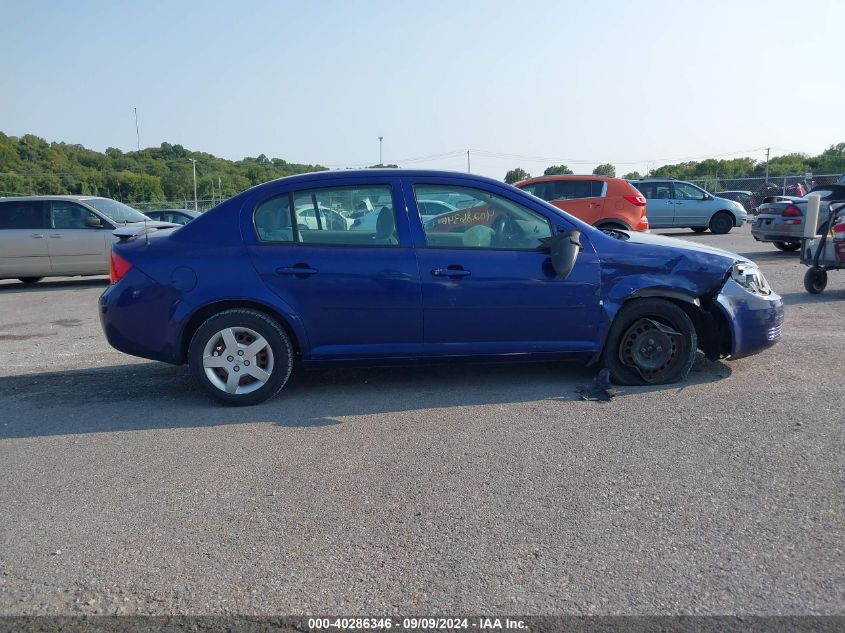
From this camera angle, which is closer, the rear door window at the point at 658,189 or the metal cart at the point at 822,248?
the metal cart at the point at 822,248

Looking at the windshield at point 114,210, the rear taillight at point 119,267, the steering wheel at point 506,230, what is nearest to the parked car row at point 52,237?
the windshield at point 114,210

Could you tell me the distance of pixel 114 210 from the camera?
1431cm

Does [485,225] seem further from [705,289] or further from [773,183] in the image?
[773,183]

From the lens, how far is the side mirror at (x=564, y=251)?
5.61 meters

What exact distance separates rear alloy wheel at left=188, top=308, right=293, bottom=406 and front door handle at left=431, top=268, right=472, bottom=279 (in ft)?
3.90

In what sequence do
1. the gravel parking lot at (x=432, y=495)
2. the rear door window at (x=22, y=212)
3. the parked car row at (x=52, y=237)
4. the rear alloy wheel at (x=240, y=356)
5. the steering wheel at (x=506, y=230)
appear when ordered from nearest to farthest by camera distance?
the gravel parking lot at (x=432, y=495) → the rear alloy wheel at (x=240, y=356) → the steering wheel at (x=506, y=230) → the parked car row at (x=52, y=237) → the rear door window at (x=22, y=212)

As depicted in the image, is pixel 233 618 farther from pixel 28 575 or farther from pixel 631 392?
pixel 631 392

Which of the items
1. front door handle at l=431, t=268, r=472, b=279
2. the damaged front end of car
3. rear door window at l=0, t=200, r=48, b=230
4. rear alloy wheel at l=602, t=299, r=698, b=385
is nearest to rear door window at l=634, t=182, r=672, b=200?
rear door window at l=0, t=200, r=48, b=230

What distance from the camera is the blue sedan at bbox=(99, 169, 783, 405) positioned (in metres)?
5.56

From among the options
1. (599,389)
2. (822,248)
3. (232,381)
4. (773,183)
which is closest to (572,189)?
(822,248)

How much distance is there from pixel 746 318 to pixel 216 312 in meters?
3.97

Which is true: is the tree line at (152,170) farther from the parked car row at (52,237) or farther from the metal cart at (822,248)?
the metal cart at (822,248)

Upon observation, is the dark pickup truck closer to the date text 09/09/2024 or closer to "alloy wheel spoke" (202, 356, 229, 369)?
"alloy wheel spoke" (202, 356, 229, 369)

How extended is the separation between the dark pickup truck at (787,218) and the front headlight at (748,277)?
995 cm
